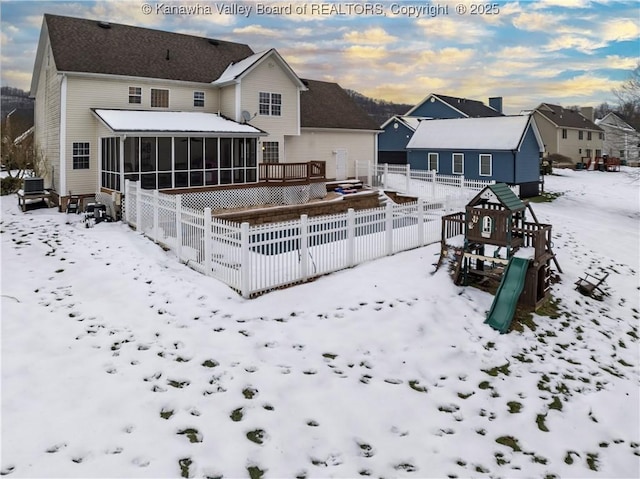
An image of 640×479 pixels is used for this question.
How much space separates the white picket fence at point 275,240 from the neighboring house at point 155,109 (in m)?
5.44

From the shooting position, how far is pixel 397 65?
34812mm

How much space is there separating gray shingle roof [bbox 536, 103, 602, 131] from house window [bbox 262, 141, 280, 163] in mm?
47147

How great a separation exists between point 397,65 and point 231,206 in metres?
20.2

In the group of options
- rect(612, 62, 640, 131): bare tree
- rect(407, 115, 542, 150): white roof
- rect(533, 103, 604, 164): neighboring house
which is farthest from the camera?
rect(533, 103, 604, 164): neighboring house

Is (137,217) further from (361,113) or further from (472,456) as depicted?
(361,113)

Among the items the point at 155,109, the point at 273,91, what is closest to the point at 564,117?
the point at 273,91

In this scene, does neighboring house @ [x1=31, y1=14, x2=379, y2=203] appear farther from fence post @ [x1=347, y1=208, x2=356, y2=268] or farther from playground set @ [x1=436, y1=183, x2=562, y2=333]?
playground set @ [x1=436, y1=183, x2=562, y2=333]

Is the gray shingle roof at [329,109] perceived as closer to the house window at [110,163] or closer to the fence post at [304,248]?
the house window at [110,163]

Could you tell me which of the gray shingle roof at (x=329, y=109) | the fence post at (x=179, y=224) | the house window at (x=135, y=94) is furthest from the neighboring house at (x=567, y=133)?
the fence post at (x=179, y=224)

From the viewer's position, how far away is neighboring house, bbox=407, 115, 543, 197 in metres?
30.6

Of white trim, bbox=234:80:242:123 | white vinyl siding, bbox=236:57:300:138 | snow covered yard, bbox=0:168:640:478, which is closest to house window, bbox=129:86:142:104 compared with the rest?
white trim, bbox=234:80:242:123

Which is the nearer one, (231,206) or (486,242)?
(486,242)

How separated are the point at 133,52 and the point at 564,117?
190 feet

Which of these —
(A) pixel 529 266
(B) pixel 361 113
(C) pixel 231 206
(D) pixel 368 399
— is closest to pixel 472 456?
(D) pixel 368 399
